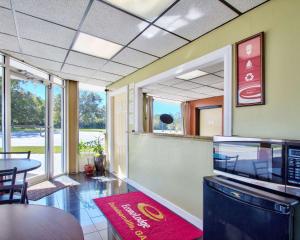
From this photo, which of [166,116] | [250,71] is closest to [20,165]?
[250,71]

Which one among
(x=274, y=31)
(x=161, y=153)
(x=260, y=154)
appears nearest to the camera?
(x=260, y=154)

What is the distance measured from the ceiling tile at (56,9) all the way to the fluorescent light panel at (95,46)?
36 cm

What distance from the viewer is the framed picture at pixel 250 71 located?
5.50 ft

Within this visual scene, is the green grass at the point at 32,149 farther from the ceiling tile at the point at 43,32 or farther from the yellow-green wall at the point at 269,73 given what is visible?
the yellow-green wall at the point at 269,73

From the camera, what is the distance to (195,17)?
1893 mm

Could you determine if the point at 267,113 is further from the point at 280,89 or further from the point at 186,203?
the point at 186,203

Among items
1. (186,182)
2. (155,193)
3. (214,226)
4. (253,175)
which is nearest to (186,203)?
(186,182)

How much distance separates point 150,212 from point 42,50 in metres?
2.92

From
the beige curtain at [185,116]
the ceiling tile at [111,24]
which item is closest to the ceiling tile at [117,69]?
the ceiling tile at [111,24]

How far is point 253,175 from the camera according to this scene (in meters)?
1.38

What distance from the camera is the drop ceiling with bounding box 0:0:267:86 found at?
1717 millimetres

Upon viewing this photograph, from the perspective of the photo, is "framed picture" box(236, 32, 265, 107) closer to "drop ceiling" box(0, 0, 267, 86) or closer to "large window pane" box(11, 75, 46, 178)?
"drop ceiling" box(0, 0, 267, 86)

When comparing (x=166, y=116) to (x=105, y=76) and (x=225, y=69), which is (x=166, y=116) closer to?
(x=105, y=76)

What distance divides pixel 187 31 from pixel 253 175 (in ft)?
5.52
